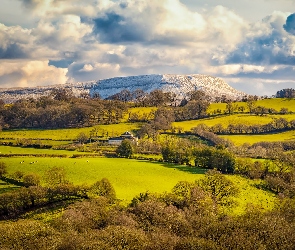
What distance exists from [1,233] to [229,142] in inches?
4030

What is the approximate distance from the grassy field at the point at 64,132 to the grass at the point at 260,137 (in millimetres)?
41499

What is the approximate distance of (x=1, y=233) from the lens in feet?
143

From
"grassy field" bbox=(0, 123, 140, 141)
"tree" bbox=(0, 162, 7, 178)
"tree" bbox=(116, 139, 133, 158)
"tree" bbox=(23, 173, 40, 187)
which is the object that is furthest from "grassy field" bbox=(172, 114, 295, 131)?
"tree" bbox=(23, 173, 40, 187)

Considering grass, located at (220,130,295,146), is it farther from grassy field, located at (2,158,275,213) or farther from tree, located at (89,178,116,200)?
tree, located at (89,178,116,200)

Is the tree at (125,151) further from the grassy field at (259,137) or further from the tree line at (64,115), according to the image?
the tree line at (64,115)

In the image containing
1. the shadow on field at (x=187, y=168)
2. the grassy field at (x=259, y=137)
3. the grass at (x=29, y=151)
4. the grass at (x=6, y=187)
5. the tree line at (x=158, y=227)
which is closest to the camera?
the tree line at (x=158, y=227)

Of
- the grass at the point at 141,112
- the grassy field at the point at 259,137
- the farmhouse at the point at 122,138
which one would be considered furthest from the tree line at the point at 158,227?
the grass at the point at 141,112

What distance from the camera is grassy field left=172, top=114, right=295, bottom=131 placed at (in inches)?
6545

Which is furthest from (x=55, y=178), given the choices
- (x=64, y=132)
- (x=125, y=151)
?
(x=64, y=132)

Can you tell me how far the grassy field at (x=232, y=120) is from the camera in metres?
166

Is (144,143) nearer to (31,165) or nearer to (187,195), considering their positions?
(31,165)

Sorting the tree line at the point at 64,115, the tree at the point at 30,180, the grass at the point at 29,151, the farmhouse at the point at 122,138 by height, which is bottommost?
the tree at the point at 30,180

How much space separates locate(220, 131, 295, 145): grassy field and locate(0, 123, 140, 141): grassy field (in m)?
41.4

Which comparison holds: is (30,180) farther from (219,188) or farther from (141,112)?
(141,112)
